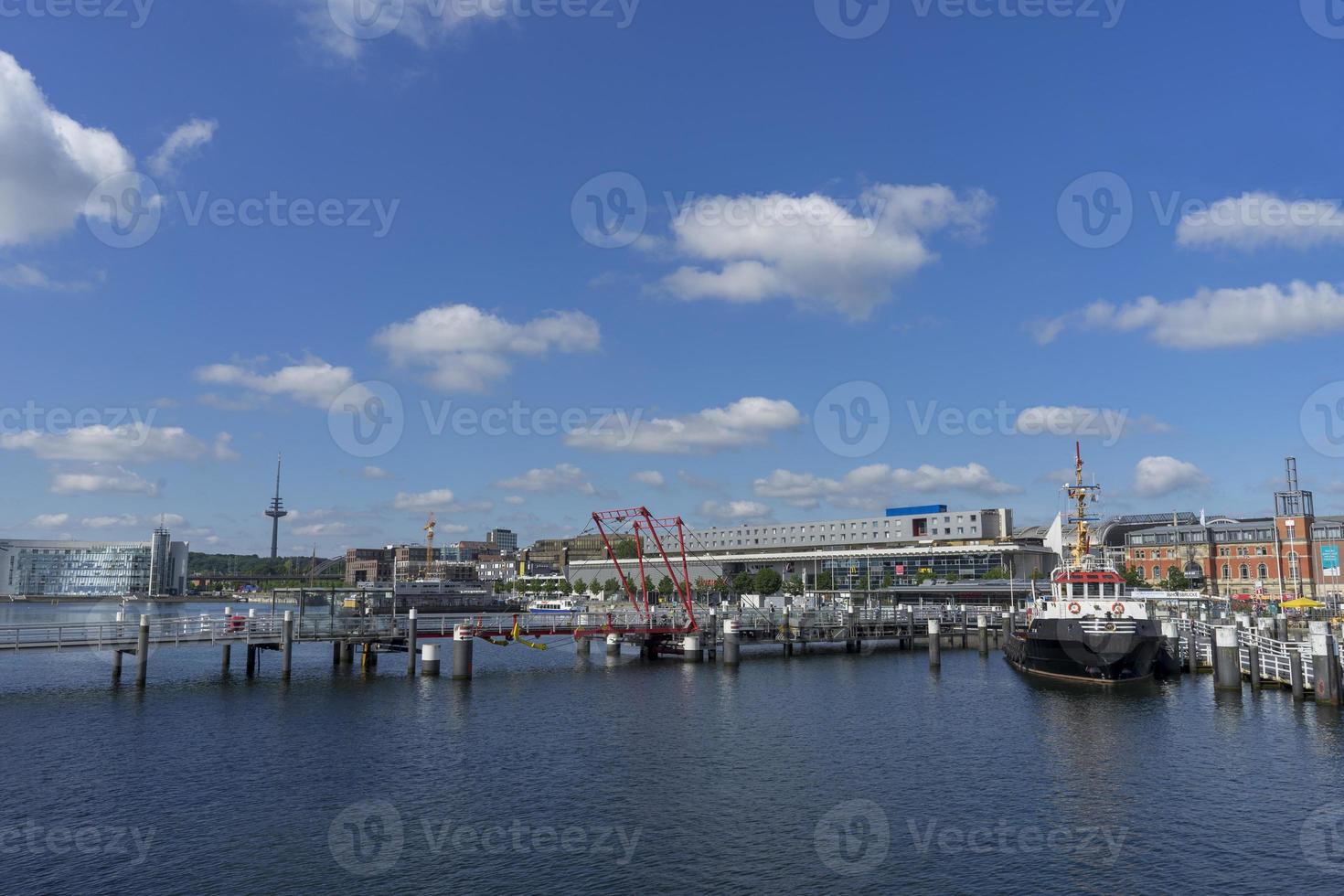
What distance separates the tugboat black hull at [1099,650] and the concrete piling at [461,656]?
39150 mm

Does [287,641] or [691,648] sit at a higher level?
[287,641]

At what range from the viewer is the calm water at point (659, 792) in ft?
78.4

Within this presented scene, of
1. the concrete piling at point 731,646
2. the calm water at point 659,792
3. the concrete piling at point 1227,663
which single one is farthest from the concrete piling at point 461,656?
the concrete piling at point 1227,663

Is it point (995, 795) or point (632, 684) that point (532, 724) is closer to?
point (632, 684)

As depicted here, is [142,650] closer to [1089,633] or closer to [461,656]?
[461,656]

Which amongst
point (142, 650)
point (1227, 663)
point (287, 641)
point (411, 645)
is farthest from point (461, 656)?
point (1227, 663)

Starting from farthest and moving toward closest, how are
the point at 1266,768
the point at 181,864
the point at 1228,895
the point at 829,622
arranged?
1. the point at 829,622
2. the point at 1266,768
3. the point at 181,864
4. the point at 1228,895

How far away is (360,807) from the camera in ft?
96.5

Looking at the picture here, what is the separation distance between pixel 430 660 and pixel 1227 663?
49.7m

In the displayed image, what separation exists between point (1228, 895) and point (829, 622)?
62.5 m

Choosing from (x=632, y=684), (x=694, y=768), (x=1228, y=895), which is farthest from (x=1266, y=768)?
(x=632, y=684)

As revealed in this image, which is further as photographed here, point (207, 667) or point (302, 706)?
point (207, 667)

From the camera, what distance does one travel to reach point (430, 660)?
5962 cm

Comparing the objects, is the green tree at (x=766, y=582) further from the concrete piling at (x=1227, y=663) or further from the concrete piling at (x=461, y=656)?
the concrete piling at (x=1227, y=663)
